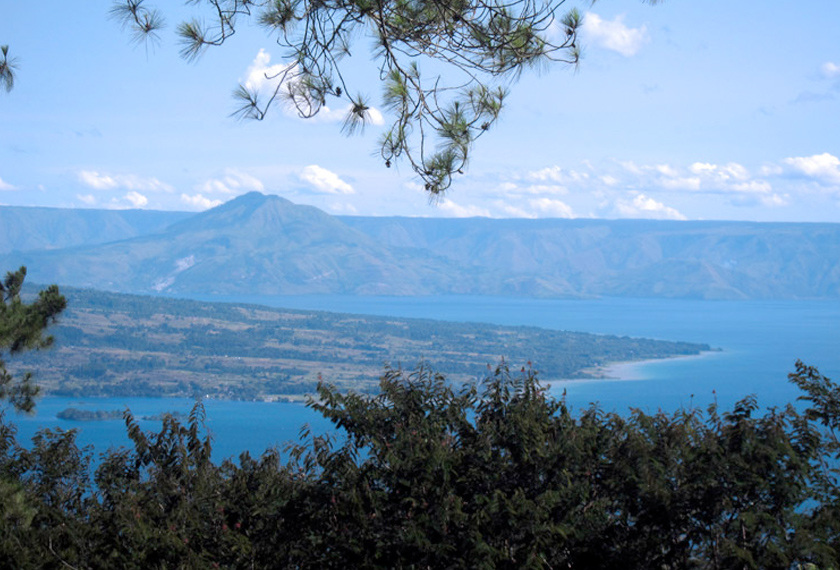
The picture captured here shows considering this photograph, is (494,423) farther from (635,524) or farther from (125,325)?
(125,325)

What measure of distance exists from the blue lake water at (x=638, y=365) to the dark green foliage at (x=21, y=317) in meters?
0.91

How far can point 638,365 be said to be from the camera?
57.7m

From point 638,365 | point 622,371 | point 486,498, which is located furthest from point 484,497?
point 638,365

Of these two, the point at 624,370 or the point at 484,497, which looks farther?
the point at 624,370

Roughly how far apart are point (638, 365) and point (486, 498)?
5631 cm

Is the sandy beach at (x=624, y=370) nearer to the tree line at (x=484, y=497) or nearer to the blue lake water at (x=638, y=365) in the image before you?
the blue lake water at (x=638, y=365)

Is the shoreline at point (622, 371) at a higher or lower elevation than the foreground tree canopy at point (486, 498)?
lower

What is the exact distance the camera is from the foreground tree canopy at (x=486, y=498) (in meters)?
3.38

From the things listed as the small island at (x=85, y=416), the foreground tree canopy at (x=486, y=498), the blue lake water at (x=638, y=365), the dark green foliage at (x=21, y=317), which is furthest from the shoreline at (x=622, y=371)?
the foreground tree canopy at (x=486, y=498)

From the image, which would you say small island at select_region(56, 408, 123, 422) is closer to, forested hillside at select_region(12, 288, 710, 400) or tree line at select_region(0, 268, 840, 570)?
forested hillside at select_region(12, 288, 710, 400)

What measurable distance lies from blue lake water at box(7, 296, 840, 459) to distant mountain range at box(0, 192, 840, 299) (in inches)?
365

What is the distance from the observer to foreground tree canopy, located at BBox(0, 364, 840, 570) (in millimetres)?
3385

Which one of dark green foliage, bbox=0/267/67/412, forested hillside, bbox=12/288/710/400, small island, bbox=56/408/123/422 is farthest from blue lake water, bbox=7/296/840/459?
forested hillside, bbox=12/288/710/400

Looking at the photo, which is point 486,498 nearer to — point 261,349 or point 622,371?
point 622,371
